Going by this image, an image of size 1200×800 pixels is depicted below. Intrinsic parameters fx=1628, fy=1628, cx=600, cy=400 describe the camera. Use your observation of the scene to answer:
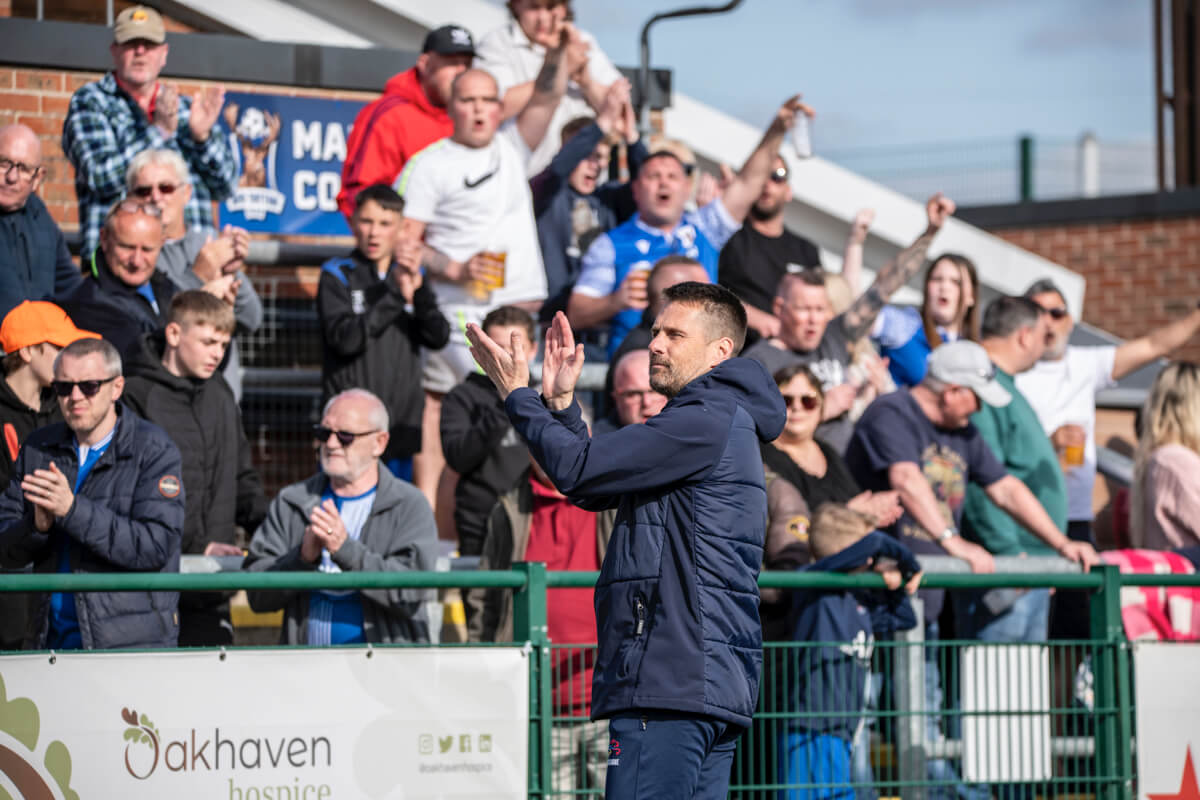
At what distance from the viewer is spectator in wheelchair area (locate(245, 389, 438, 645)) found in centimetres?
586

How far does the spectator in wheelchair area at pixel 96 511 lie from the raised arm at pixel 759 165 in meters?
4.07

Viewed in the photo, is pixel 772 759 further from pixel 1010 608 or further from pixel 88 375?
pixel 88 375

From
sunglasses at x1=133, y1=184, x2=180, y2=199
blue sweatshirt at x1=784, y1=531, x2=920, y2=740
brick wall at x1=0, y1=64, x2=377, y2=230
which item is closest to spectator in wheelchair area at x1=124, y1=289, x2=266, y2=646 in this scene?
sunglasses at x1=133, y1=184, x2=180, y2=199

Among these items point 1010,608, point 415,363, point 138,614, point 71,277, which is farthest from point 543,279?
point 138,614

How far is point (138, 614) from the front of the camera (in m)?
5.55

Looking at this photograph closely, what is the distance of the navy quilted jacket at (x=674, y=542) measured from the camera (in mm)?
4250

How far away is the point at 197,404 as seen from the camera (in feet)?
21.6

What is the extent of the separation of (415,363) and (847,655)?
8.89ft

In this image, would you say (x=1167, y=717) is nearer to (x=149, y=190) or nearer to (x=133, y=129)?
(x=149, y=190)

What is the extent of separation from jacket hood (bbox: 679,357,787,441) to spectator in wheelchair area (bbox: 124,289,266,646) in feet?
8.88


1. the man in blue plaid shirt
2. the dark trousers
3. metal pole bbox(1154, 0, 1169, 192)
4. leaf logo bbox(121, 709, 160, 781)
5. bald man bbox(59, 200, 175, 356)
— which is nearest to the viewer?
the dark trousers

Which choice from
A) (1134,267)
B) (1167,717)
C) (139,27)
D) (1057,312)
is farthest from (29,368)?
(1134,267)

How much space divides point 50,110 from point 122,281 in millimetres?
3584

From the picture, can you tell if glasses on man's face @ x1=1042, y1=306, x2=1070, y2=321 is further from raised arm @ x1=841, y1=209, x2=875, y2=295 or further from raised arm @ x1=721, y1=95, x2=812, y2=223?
raised arm @ x1=721, y1=95, x2=812, y2=223
